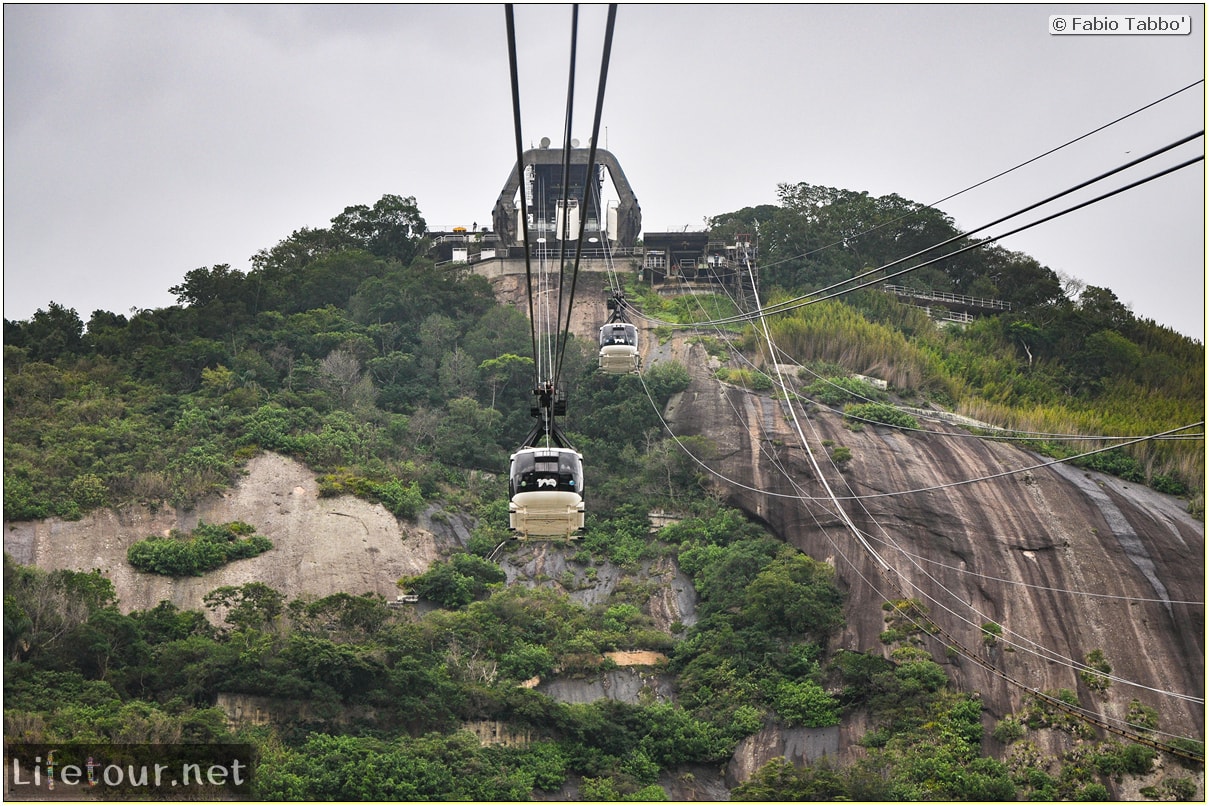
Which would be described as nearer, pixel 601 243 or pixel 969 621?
pixel 969 621

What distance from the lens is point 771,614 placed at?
1508 inches

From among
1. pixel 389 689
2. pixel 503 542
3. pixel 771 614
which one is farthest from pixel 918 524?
pixel 389 689

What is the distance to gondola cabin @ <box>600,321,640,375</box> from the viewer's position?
3631 centimetres

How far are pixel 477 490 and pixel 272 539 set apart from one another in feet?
23.4

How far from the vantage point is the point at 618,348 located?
36281 mm

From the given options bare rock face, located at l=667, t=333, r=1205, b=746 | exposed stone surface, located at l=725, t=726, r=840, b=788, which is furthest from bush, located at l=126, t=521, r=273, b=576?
exposed stone surface, located at l=725, t=726, r=840, b=788

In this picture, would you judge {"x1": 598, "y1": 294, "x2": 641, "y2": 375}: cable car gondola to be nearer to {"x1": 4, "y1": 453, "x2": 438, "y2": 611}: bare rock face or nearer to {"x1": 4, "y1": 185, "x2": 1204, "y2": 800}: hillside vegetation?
{"x1": 4, "y1": 185, "x2": 1204, "y2": 800}: hillside vegetation

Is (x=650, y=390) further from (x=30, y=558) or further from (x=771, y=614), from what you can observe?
(x=30, y=558)

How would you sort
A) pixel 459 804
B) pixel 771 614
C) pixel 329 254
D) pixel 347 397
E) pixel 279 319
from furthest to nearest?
pixel 329 254 < pixel 279 319 < pixel 347 397 < pixel 771 614 < pixel 459 804

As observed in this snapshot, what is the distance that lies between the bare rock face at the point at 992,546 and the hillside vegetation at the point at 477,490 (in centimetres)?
126

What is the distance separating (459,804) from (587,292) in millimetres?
33236

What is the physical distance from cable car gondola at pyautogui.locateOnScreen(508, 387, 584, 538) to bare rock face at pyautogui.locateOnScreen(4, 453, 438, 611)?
750 inches

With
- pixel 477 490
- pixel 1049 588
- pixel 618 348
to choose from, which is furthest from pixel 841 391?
pixel 618 348

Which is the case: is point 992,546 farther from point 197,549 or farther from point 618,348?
point 197,549
